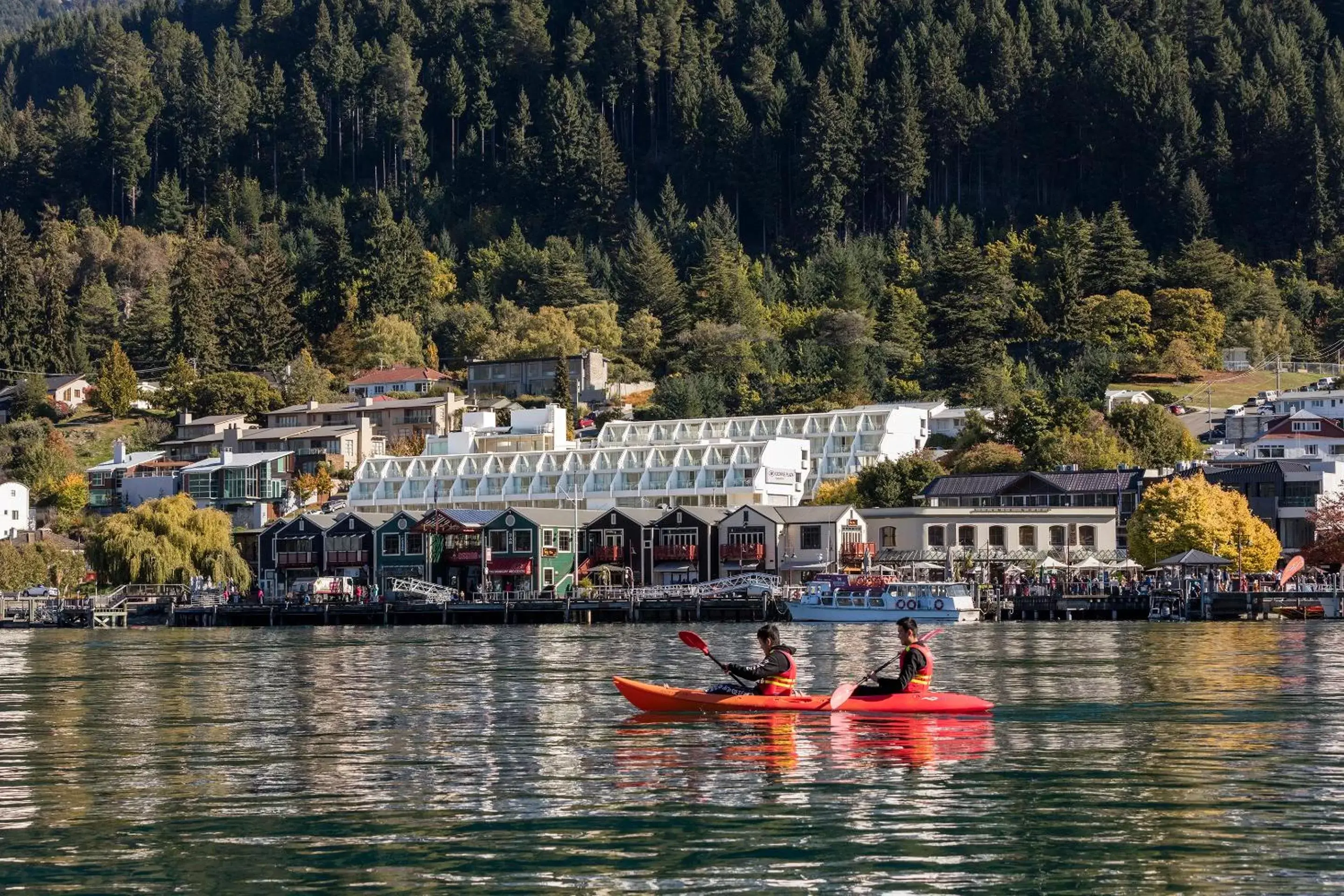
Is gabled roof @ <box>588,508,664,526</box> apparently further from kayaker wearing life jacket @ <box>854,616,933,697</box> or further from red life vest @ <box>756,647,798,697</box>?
kayaker wearing life jacket @ <box>854,616,933,697</box>

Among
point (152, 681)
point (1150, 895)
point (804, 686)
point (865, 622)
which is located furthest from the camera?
point (865, 622)

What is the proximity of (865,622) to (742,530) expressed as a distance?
22316 mm

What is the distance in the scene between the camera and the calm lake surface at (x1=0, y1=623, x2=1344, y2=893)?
76.4ft

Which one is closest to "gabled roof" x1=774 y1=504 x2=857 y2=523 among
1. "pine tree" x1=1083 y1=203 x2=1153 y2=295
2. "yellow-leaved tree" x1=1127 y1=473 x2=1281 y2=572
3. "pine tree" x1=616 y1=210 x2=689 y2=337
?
"yellow-leaved tree" x1=1127 y1=473 x2=1281 y2=572

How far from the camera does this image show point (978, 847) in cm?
2458

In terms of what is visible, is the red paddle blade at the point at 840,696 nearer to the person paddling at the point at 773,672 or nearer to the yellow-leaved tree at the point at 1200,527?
the person paddling at the point at 773,672

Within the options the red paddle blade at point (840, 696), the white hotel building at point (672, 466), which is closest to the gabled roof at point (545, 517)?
the white hotel building at point (672, 466)

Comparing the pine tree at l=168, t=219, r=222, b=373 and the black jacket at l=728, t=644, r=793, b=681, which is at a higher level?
the pine tree at l=168, t=219, r=222, b=373

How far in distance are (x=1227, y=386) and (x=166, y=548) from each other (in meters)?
86.2

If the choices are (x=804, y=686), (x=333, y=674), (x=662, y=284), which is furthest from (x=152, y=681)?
(x=662, y=284)

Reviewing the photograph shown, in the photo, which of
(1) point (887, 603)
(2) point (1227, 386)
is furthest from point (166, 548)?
(2) point (1227, 386)

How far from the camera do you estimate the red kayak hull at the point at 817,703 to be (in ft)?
125

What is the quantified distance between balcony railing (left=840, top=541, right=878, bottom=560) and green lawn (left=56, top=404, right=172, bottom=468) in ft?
249

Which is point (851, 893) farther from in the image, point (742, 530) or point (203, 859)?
point (742, 530)
